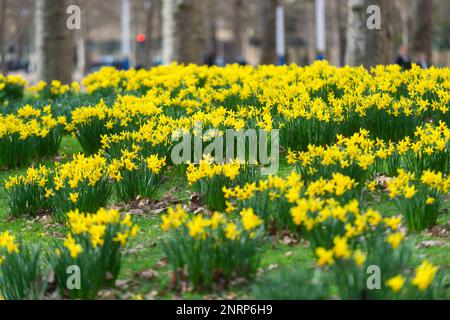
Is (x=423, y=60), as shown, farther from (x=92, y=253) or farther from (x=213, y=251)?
(x=92, y=253)

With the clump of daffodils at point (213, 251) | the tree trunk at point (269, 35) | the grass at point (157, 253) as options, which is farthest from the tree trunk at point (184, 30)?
the clump of daffodils at point (213, 251)

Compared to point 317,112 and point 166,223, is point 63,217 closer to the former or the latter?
point 166,223

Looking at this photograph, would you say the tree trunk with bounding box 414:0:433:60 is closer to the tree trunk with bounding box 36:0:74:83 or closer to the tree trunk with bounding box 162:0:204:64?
the tree trunk with bounding box 162:0:204:64

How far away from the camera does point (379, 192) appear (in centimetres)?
643

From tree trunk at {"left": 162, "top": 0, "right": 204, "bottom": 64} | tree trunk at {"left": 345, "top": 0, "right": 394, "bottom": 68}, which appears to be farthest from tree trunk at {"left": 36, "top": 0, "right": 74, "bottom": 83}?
tree trunk at {"left": 345, "top": 0, "right": 394, "bottom": 68}

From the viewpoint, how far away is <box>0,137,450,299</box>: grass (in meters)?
4.83

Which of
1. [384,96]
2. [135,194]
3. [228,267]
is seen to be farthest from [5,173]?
[228,267]

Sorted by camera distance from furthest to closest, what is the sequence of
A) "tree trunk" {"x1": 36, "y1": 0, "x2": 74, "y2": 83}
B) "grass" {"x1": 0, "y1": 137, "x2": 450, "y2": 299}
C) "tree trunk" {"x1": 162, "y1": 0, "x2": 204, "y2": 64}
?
1. "tree trunk" {"x1": 162, "y1": 0, "x2": 204, "y2": 64}
2. "tree trunk" {"x1": 36, "y1": 0, "x2": 74, "y2": 83}
3. "grass" {"x1": 0, "y1": 137, "x2": 450, "y2": 299}

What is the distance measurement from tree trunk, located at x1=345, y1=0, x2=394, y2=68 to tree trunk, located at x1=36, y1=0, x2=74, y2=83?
5.32 metres

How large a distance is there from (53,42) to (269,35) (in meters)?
8.57

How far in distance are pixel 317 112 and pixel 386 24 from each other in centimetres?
620

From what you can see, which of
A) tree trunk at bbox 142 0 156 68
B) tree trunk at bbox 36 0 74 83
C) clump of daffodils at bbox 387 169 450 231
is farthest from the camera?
tree trunk at bbox 142 0 156 68

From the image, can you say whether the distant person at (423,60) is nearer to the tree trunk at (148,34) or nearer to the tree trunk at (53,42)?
the tree trunk at (53,42)

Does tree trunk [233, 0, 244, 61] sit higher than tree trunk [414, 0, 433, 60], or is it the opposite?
tree trunk [233, 0, 244, 61]
